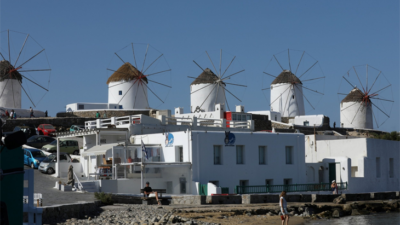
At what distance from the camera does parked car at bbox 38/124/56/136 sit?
48875 millimetres

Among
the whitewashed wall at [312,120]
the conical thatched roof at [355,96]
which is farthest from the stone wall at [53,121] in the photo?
the conical thatched roof at [355,96]

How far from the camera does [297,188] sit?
104 feet

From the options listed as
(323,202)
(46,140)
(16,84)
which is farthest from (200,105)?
(323,202)

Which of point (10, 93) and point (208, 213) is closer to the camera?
point (208, 213)

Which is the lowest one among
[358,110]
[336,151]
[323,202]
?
[323,202]

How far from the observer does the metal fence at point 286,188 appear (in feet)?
95.4

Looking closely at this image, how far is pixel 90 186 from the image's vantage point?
27000 mm

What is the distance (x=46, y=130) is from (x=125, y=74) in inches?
875

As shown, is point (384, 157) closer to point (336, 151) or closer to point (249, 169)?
point (336, 151)

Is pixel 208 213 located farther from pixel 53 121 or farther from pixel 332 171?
pixel 53 121

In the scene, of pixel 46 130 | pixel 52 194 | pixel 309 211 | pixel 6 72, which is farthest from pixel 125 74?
pixel 309 211

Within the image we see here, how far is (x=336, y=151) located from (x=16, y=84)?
43.3m

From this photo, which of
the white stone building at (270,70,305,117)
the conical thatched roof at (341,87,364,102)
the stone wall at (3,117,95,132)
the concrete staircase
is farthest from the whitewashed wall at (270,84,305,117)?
the concrete staircase

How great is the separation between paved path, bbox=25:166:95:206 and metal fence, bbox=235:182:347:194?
29.2 ft
